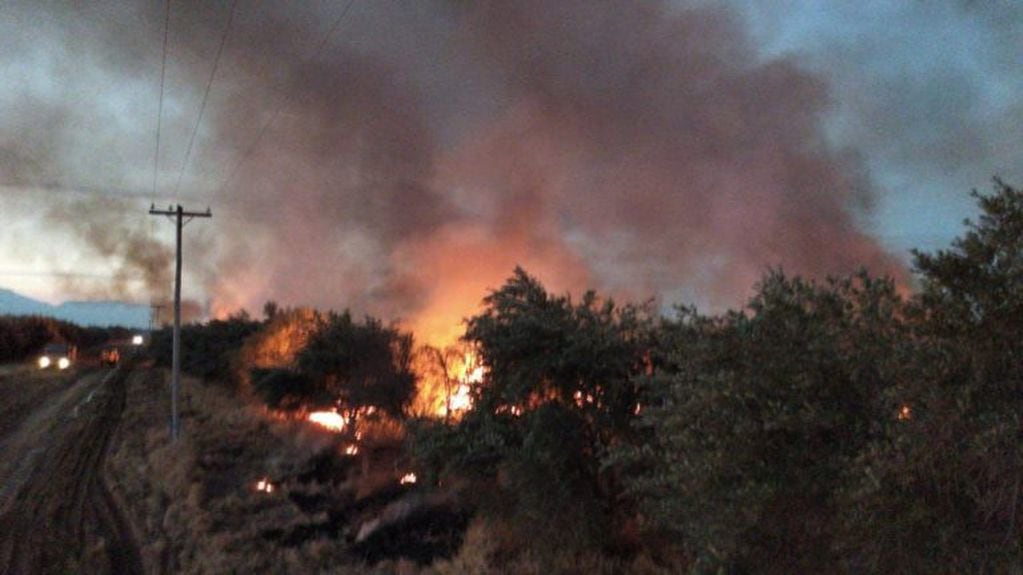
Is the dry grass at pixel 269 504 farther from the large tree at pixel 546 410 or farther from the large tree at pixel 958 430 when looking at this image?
the large tree at pixel 958 430

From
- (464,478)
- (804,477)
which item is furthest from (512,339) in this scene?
(804,477)

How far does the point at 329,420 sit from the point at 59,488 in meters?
8.83

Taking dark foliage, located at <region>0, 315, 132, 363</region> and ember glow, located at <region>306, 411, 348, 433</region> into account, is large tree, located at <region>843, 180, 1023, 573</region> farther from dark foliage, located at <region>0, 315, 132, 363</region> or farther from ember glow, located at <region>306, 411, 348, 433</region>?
dark foliage, located at <region>0, 315, 132, 363</region>

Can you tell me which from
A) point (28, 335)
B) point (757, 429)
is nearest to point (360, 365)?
point (757, 429)

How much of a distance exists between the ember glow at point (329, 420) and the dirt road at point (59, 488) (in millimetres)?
6975

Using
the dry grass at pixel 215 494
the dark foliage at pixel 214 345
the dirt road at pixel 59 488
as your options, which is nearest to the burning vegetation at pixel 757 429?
the dry grass at pixel 215 494

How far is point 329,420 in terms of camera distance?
31.5 meters

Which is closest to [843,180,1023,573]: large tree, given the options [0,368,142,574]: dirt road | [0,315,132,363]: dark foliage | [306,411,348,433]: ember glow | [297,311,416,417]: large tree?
[0,368,142,574]: dirt road

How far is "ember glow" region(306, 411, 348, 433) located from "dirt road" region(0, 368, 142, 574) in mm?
6975

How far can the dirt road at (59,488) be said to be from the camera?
17906 millimetres

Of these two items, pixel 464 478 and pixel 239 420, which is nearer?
pixel 464 478

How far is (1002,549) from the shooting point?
647 centimetres

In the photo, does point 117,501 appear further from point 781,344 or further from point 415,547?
point 781,344

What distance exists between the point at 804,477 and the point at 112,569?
13.9 metres
